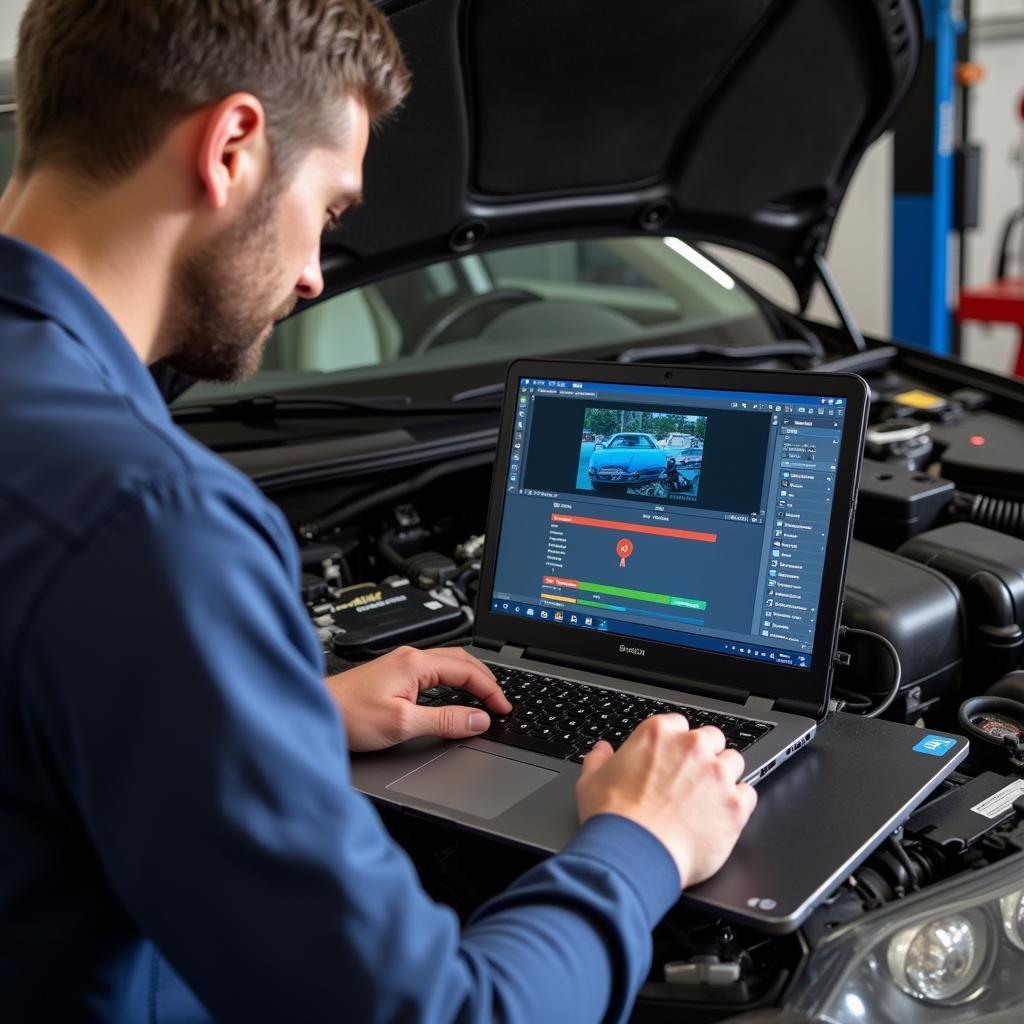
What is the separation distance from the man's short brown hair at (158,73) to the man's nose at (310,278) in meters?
0.09

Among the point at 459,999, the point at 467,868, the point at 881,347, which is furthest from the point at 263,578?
the point at 881,347

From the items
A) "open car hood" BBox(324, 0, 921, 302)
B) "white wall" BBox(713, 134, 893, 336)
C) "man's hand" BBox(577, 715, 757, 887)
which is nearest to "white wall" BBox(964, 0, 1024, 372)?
"white wall" BBox(713, 134, 893, 336)

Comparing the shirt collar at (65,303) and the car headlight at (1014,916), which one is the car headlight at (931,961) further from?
the shirt collar at (65,303)

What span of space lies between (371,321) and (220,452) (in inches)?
17.3

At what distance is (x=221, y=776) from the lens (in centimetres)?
63

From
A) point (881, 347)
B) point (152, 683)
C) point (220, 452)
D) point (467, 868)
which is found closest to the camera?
point (152, 683)

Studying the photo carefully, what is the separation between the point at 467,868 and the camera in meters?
1.11

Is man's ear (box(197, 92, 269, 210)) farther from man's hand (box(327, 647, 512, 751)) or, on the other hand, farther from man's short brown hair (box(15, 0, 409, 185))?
man's hand (box(327, 647, 512, 751))

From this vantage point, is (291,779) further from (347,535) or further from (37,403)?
(347,535)

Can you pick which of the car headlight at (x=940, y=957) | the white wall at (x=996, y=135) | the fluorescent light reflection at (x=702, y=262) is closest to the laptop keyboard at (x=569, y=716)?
the car headlight at (x=940, y=957)

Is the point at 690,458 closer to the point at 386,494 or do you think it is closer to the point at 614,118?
the point at 386,494

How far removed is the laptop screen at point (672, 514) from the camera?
117 cm

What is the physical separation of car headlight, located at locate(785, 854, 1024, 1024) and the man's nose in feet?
2.09

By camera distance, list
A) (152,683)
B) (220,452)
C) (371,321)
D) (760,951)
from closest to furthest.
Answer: (152,683) → (760,951) → (220,452) → (371,321)
